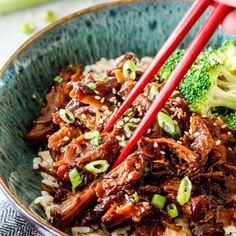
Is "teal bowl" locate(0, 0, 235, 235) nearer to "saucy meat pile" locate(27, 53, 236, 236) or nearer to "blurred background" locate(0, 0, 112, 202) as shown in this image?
"saucy meat pile" locate(27, 53, 236, 236)

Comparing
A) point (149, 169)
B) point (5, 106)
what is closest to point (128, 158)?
point (149, 169)

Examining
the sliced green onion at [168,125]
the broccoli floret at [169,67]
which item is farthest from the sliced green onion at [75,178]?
the broccoli floret at [169,67]

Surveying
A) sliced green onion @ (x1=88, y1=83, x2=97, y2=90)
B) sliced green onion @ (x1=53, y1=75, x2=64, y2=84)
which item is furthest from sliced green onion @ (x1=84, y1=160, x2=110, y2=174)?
sliced green onion @ (x1=53, y1=75, x2=64, y2=84)

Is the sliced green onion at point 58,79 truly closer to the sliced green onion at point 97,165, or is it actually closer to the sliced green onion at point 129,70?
the sliced green onion at point 129,70

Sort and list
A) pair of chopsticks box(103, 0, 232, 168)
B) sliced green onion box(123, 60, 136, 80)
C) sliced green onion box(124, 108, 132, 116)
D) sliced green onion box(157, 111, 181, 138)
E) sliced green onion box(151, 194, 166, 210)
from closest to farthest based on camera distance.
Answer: pair of chopsticks box(103, 0, 232, 168) → sliced green onion box(151, 194, 166, 210) → sliced green onion box(157, 111, 181, 138) → sliced green onion box(124, 108, 132, 116) → sliced green onion box(123, 60, 136, 80)

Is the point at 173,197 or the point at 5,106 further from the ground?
the point at 5,106

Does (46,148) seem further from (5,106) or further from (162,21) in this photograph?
(162,21)
